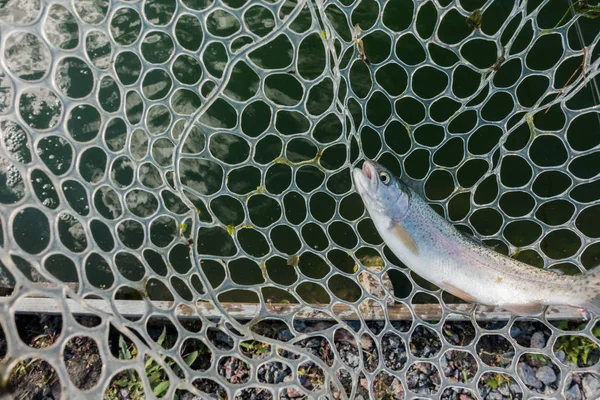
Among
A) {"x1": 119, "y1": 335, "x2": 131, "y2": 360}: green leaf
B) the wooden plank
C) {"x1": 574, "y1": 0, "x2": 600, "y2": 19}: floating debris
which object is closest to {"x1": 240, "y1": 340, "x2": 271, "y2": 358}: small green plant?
the wooden plank

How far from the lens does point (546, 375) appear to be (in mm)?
3115

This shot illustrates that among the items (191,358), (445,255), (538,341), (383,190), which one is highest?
(383,190)

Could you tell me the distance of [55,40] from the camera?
11.8 feet

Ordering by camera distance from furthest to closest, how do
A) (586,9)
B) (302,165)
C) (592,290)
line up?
(586,9), (302,165), (592,290)

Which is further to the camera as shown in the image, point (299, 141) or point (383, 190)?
point (299, 141)

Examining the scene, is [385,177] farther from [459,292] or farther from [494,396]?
[494,396]

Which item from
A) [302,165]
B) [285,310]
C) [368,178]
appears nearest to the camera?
[368,178]

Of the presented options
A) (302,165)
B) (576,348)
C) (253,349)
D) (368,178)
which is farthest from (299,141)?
(576,348)

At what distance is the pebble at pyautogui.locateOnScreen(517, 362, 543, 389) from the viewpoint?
311cm

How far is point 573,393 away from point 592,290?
122 centimetres

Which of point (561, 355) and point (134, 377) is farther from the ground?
point (134, 377)

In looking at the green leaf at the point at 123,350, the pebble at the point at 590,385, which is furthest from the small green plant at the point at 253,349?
the pebble at the point at 590,385

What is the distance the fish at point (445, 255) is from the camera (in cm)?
250

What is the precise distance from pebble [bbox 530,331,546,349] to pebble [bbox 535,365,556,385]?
0.49 ft
